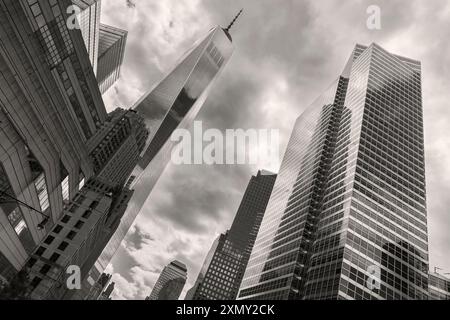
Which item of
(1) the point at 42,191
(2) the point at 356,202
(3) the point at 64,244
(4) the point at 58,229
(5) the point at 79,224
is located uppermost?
(2) the point at 356,202

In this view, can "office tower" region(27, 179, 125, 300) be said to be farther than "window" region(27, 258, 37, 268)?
Yes

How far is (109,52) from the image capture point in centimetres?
17388

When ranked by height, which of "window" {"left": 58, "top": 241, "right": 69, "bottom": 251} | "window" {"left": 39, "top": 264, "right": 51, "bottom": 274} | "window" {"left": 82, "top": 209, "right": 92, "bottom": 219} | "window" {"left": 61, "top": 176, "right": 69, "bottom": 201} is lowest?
"window" {"left": 39, "top": 264, "right": 51, "bottom": 274}

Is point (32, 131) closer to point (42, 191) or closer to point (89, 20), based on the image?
point (42, 191)

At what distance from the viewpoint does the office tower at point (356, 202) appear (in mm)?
81938

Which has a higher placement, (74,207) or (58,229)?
(74,207)

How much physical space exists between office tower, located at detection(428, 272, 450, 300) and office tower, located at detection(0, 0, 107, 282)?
100827 mm

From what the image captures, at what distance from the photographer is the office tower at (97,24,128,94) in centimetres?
17112

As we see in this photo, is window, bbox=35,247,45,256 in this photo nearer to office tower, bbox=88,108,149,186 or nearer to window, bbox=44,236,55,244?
window, bbox=44,236,55,244

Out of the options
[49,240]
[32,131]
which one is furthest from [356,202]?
[49,240]

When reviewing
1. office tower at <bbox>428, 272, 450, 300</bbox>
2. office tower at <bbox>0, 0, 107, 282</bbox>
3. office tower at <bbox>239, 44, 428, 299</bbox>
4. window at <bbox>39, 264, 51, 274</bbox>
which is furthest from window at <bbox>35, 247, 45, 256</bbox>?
office tower at <bbox>428, 272, 450, 300</bbox>

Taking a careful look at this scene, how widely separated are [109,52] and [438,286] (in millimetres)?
169328

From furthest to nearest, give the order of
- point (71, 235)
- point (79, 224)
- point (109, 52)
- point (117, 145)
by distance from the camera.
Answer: point (109, 52), point (117, 145), point (79, 224), point (71, 235)
